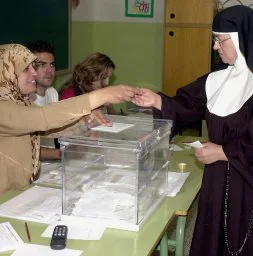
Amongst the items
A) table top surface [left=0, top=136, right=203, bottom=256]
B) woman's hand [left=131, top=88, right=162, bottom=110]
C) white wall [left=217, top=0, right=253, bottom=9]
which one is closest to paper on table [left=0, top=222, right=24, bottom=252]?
table top surface [left=0, top=136, right=203, bottom=256]

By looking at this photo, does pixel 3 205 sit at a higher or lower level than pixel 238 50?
lower

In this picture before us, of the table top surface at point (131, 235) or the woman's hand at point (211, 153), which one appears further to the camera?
the woman's hand at point (211, 153)

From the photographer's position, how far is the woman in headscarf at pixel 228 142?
202 centimetres

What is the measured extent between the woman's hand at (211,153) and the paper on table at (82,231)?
0.63 meters

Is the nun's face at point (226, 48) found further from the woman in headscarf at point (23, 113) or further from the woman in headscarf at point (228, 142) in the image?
the woman in headscarf at point (23, 113)

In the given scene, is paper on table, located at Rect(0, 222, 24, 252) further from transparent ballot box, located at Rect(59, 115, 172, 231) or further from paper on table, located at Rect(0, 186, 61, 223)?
transparent ballot box, located at Rect(59, 115, 172, 231)

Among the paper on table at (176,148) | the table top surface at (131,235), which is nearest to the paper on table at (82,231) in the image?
the table top surface at (131,235)

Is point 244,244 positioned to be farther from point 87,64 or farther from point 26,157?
point 87,64

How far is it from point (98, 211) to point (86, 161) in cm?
29

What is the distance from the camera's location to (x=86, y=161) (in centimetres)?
200

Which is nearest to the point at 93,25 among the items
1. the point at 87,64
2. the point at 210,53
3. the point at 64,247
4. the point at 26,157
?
the point at 210,53

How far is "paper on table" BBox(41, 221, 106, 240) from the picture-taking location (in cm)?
165

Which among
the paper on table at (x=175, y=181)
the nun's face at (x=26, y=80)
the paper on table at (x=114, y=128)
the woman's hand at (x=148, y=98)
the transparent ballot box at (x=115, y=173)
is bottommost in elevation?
the paper on table at (x=175, y=181)

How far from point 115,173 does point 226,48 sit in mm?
748
